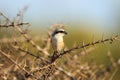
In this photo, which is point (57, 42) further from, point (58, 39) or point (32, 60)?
point (32, 60)

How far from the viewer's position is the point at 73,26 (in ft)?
54.1

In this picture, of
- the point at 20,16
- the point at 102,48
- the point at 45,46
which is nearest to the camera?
the point at 20,16

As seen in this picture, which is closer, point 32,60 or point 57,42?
point 57,42

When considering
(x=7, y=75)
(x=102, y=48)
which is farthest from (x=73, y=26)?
(x=7, y=75)

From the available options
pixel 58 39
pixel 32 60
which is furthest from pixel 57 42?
pixel 32 60

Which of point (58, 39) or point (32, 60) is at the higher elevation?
point (58, 39)

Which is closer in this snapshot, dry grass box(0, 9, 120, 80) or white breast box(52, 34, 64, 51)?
dry grass box(0, 9, 120, 80)

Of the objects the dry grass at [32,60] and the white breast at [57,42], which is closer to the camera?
the dry grass at [32,60]

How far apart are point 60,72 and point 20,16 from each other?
1.04m

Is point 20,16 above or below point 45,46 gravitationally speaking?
above

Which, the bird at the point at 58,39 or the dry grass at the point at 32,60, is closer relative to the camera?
the dry grass at the point at 32,60

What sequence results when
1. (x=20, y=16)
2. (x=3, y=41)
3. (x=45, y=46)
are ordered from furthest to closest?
1. (x=45, y=46)
2. (x=3, y=41)
3. (x=20, y=16)

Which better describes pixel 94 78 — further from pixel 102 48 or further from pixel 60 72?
A: pixel 102 48

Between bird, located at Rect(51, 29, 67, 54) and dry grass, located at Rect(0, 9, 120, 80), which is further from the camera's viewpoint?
bird, located at Rect(51, 29, 67, 54)
